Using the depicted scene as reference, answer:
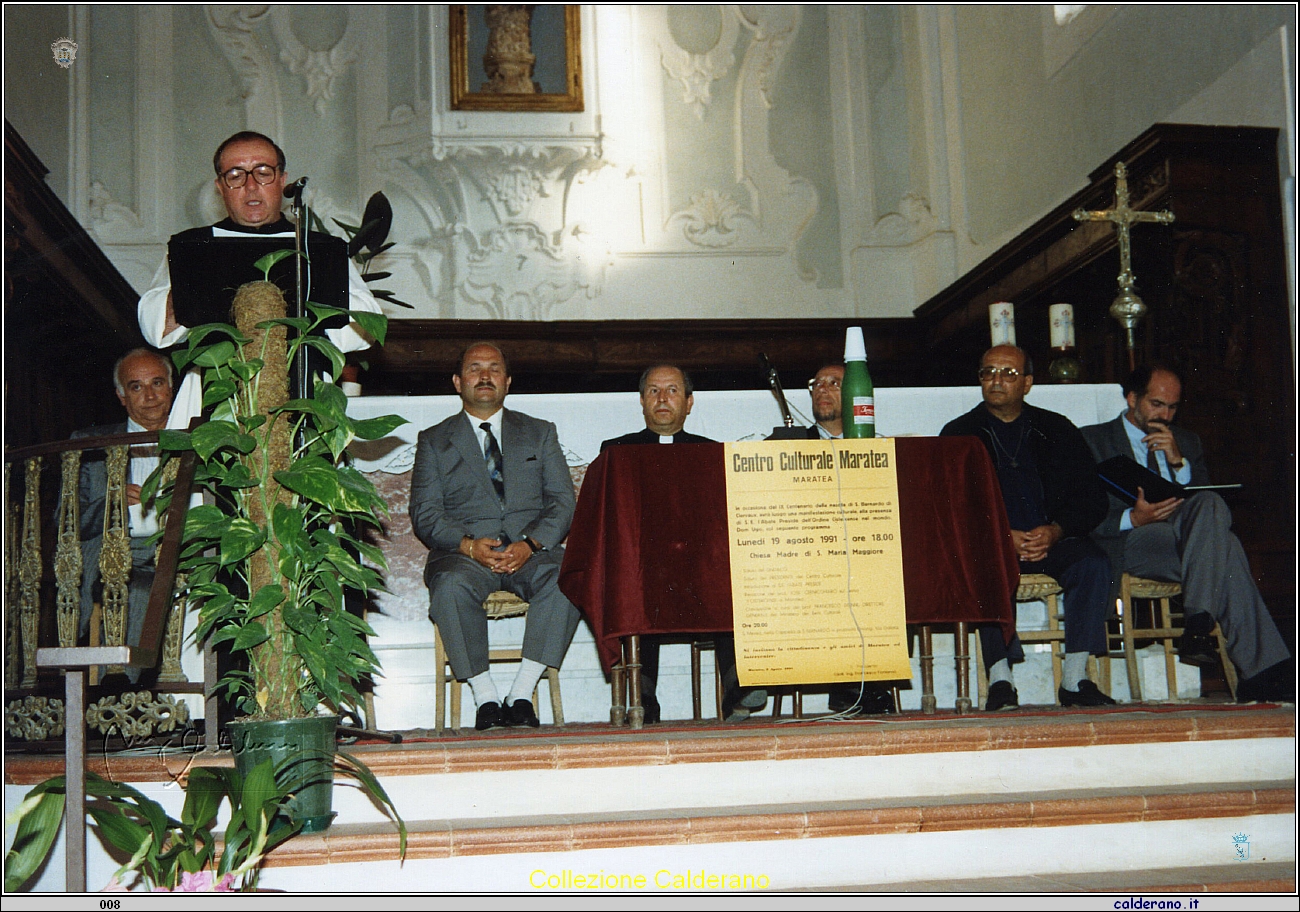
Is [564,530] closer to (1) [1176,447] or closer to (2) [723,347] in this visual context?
(1) [1176,447]

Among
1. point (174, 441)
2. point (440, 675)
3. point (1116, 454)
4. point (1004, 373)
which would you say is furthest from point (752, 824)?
point (1116, 454)

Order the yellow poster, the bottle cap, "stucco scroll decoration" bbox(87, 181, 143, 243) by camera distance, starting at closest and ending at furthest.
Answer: the yellow poster < the bottle cap < "stucco scroll decoration" bbox(87, 181, 143, 243)

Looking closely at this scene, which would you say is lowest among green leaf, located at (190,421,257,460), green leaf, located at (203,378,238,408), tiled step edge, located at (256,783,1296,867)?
tiled step edge, located at (256,783,1296,867)

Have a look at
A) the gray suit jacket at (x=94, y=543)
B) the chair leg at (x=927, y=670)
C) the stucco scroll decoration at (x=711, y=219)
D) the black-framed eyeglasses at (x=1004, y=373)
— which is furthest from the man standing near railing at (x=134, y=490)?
the stucco scroll decoration at (x=711, y=219)

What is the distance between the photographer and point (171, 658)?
126 inches

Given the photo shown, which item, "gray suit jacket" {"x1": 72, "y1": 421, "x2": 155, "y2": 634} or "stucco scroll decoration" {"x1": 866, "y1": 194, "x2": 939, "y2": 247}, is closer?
"gray suit jacket" {"x1": 72, "y1": 421, "x2": 155, "y2": 634}

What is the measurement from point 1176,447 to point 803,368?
9.65 ft

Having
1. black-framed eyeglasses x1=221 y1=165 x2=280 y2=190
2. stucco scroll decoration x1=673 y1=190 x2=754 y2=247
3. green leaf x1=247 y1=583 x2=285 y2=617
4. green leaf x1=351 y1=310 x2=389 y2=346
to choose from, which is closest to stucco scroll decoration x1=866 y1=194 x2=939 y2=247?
stucco scroll decoration x1=673 y1=190 x2=754 y2=247

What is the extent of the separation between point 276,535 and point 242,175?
47.2 inches

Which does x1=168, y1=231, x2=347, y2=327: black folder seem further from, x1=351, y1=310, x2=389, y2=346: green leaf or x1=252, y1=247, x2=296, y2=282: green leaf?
x1=351, y1=310, x2=389, y2=346: green leaf

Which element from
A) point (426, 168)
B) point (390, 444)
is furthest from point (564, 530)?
point (426, 168)

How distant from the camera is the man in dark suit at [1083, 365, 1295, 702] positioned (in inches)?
154

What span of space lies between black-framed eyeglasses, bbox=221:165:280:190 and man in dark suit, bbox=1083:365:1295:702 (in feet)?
9.58

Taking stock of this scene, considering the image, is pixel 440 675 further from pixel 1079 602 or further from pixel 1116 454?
pixel 1116 454
